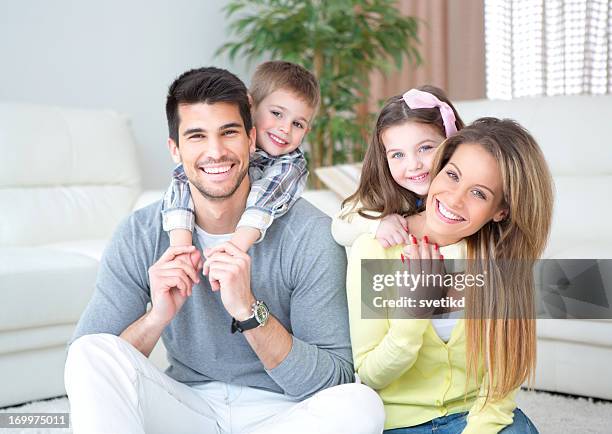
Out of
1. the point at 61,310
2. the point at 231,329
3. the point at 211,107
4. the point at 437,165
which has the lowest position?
the point at 61,310

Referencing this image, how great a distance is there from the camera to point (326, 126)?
3.80 meters

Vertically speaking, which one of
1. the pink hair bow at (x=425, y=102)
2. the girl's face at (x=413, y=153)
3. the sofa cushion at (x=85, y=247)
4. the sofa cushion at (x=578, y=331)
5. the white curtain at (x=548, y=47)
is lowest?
the sofa cushion at (x=578, y=331)

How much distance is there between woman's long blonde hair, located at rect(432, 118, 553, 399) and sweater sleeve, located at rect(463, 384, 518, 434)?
0.02 meters

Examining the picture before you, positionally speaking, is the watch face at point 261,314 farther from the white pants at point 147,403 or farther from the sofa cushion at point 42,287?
the sofa cushion at point 42,287

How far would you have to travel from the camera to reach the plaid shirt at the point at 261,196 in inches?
61.0

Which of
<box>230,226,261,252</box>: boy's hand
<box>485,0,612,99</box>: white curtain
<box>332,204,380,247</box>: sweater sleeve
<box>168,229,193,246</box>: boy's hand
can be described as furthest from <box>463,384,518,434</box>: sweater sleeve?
<box>485,0,612,99</box>: white curtain

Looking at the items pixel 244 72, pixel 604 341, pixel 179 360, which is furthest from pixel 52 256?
pixel 244 72

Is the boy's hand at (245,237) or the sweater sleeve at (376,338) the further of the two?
the boy's hand at (245,237)

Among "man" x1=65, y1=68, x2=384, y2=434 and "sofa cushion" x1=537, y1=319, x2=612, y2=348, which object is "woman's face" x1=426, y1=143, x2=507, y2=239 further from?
"sofa cushion" x1=537, y1=319, x2=612, y2=348

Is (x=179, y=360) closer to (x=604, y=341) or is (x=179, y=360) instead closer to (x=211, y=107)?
(x=211, y=107)

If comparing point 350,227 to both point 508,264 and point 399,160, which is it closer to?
point 399,160

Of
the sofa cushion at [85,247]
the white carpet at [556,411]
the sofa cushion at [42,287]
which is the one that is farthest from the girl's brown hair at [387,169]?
the sofa cushion at [85,247]

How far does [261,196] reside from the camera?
160cm

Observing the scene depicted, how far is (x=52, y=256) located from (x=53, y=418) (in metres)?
0.58
